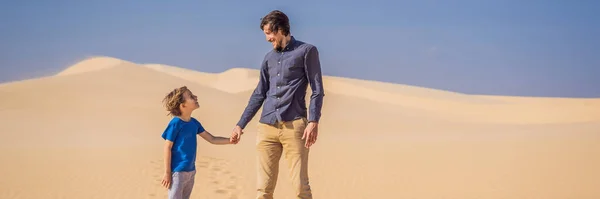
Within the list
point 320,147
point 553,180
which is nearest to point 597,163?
point 553,180

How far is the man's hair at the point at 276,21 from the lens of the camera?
4.72 meters

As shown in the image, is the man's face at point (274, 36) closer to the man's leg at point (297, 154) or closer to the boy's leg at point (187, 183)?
the man's leg at point (297, 154)

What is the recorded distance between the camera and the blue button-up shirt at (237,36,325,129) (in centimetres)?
481

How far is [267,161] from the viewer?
16.3 feet

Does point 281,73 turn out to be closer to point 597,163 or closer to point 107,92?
point 597,163

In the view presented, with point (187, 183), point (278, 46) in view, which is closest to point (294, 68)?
point (278, 46)

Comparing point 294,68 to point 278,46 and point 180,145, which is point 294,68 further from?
point 180,145

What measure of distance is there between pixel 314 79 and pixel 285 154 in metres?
0.58

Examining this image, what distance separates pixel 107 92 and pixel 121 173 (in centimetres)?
2042

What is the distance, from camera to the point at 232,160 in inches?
515

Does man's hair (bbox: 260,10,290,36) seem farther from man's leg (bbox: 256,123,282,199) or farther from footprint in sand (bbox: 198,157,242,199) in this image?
footprint in sand (bbox: 198,157,242,199)

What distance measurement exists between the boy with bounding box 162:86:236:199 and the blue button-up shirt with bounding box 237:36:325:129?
554mm

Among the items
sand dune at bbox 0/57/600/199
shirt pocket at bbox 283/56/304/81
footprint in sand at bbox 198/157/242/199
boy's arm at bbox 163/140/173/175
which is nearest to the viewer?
boy's arm at bbox 163/140/173/175

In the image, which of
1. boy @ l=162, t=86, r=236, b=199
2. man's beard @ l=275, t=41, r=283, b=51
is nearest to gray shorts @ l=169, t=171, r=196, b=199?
boy @ l=162, t=86, r=236, b=199
